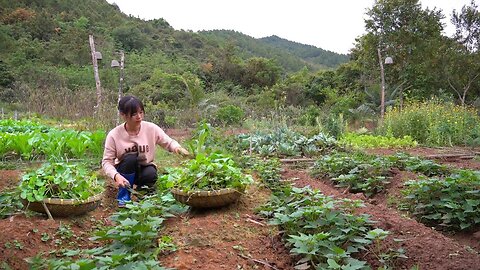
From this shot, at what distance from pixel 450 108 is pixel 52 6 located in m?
28.5

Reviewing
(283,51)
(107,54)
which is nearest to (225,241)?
(107,54)

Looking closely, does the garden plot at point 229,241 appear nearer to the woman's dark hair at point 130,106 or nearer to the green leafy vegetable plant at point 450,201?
the green leafy vegetable plant at point 450,201

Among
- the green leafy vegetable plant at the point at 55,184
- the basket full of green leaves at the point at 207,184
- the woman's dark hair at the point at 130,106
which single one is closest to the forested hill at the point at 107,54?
the woman's dark hair at the point at 130,106

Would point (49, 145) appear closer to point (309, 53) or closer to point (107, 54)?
point (107, 54)

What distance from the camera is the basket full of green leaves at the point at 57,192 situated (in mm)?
2974

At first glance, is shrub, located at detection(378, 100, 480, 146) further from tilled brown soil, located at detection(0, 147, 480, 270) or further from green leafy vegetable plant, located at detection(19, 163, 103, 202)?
green leafy vegetable plant, located at detection(19, 163, 103, 202)

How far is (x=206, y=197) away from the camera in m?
Result: 3.11

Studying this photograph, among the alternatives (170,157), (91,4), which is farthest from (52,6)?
(170,157)

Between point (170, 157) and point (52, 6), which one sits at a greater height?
point (52, 6)

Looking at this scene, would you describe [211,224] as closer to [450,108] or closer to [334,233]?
[334,233]

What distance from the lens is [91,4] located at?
1353 inches

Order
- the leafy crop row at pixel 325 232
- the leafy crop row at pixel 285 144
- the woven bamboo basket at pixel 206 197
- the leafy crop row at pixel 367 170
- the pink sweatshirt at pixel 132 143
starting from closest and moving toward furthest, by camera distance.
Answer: the leafy crop row at pixel 325 232
the woven bamboo basket at pixel 206 197
the pink sweatshirt at pixel 132 143
the leafy crop row at pixel 367 170
the leafy crop row at pixel 285 144

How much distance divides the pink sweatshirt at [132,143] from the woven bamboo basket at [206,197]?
761 millimetres

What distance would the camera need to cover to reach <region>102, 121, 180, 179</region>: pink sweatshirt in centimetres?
379
